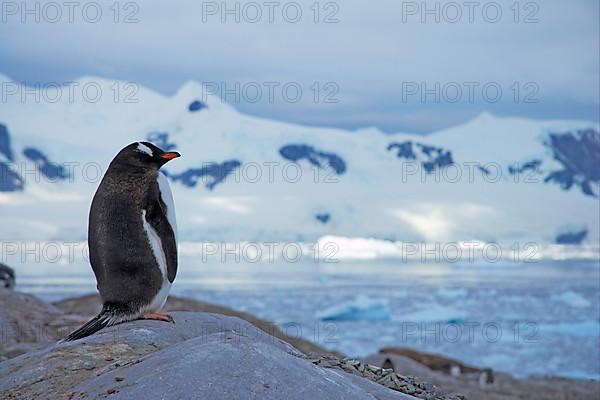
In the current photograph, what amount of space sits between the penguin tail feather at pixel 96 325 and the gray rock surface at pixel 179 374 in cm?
21

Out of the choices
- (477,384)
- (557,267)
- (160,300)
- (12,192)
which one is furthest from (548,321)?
(12,192)

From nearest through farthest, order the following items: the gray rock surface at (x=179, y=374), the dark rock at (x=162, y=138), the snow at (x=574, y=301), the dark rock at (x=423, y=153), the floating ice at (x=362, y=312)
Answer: the gray rock surface at (x=179, y=374)
the floating ice at (x=362, y=312)
the snow at (x=574, y=301)
the dark rock at (x=162, y=138)
the dark rock at (x=423, y=153)

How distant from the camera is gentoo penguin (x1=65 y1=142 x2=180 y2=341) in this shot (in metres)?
4.16

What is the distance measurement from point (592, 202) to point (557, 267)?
2097 centimetres

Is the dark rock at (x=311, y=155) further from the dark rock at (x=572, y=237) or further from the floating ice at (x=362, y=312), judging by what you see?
the floating ice at (x=362, y=312)

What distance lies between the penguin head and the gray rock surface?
2.94 ft

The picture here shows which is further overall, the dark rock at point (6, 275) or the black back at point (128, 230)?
the dark rock at point (6, 275)

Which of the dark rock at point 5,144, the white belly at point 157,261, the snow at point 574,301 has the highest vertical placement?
the dark rock at point 5,144

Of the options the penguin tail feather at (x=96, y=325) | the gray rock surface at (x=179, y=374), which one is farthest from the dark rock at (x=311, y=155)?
the gray rock surface at (x=179, y=374)

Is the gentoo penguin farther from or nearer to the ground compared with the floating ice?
farther from the ground

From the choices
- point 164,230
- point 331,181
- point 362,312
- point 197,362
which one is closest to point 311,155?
point 331,181

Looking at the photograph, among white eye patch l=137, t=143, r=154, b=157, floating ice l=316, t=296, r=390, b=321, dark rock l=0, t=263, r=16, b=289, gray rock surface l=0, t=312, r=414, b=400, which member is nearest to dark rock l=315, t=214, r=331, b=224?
floating ice l=316, t=296, r=390, b=321

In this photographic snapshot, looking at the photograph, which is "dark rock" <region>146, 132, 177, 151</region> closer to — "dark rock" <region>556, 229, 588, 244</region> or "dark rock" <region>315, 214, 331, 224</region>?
"dark rock" <region>315, 214, 331, 224</region>

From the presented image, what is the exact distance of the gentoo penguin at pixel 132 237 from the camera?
416 centimetres
